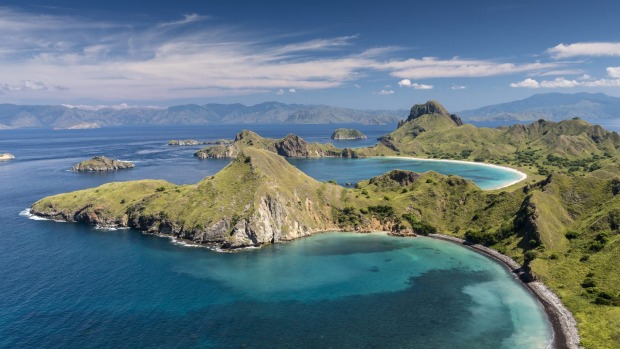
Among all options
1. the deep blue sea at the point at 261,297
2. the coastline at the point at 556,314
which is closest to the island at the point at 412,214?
the coastline at the point at 556,314

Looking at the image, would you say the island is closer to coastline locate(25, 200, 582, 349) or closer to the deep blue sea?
coastline locate(25, 200, 582, 349)

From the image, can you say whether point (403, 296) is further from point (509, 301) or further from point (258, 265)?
point (258, 265)

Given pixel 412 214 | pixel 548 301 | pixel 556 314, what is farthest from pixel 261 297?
pixel 412 214

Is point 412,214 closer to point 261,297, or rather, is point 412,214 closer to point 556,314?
point 556,314

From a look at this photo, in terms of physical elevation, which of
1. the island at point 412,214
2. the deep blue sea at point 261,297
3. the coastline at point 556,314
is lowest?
the coastline at point 556,314

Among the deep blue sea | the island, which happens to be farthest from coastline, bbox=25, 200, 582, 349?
the deep blue sea

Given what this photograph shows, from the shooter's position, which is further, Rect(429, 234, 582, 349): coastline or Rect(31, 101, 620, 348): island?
Rect(31, 101, 620, 348): island

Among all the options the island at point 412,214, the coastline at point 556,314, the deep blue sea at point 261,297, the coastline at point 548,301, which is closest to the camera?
the coastline at point 556,314

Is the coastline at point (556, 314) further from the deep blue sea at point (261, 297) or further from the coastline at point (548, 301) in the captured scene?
the deep blue sea at point (261, 297)

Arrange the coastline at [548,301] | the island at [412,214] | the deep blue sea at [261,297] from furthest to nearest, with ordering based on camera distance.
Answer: the island at [412,214] < the coastline at [548,301] < the deep blue sea at [261,297]

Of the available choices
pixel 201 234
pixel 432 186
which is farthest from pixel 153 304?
pixel 432 186
